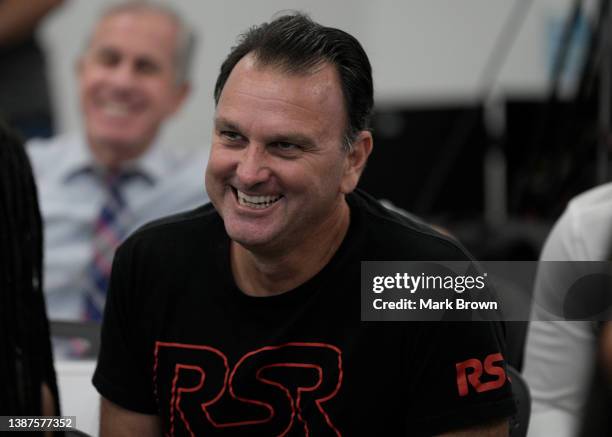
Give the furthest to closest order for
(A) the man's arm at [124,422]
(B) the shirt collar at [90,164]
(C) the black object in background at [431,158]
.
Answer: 1. (C) the black object in background at [431,158]
2. (B) the shirt collar at [90,164]
3. (A) the man's arm at [124,422]

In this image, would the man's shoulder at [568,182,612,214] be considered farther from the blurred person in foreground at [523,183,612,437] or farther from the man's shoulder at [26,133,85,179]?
the man's shoulder at [26,133,85,179]

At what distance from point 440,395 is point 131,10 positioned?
75.9 inches

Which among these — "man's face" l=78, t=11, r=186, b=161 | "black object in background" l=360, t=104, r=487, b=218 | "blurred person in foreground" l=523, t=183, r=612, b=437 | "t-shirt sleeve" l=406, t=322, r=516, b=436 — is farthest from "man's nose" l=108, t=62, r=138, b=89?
"t-shirt sleeve" l=406, t=322, r=516, b=436

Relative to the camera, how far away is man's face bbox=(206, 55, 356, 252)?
146 cm

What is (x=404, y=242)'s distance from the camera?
1.57 meters

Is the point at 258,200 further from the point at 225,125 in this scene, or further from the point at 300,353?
the point at 300,353

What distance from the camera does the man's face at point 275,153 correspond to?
1.46m

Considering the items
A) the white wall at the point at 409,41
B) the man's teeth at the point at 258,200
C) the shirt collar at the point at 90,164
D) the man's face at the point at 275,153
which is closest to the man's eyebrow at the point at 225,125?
the man's face at the point at 275,153

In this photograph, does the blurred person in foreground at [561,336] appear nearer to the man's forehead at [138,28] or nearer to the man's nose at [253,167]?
the man's nose at [253,167]

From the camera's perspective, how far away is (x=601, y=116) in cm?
284

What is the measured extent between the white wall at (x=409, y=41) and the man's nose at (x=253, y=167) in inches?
134

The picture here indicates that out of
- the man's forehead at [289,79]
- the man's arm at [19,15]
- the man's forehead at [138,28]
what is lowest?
the man's forehead at [289,79]

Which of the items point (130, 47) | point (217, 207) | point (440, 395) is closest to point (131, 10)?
point (130, 47)

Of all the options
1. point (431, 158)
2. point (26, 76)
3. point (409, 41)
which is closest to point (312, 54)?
point (26, 76)
